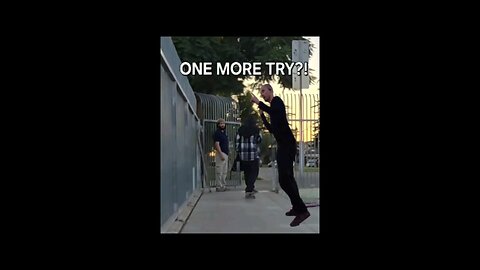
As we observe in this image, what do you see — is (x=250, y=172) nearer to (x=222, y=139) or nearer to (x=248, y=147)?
(x=248, y=147)

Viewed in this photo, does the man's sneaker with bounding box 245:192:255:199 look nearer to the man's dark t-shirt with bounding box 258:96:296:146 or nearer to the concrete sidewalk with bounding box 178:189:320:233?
the concrete sidewalk with bounding box 178:189:320:233

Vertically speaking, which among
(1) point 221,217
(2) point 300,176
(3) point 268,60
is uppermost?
(3) point 268,60

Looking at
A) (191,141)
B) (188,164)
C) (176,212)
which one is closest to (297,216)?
(176,212)

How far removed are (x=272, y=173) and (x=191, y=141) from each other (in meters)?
2.80

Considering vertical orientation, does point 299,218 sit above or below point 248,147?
below

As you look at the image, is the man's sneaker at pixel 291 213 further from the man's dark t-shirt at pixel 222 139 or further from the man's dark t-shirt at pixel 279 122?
the man's dark t-shirt at pixel 222 139

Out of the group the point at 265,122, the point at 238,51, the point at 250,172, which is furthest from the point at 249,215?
the point at 250,172

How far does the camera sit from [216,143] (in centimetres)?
907

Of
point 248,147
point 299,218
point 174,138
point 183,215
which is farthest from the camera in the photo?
point 248,147

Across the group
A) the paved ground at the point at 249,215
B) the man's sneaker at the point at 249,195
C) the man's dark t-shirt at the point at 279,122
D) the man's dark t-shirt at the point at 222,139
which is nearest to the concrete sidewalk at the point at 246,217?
the paved ground at the point at 249,215

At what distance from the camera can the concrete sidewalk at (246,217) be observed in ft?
16.0

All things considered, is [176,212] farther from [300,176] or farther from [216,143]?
[216,143]

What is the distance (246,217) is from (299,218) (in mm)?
572

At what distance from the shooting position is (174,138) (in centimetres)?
617
